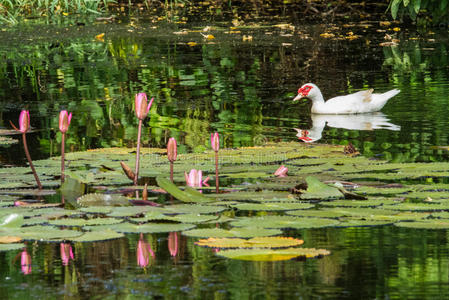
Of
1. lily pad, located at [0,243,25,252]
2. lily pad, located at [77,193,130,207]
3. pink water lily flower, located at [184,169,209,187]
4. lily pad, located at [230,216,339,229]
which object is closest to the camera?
lily pad, located at [0,243,25,252]

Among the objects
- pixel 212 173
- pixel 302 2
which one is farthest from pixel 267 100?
pixel 302 2

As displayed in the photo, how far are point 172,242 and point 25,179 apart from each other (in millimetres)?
1604

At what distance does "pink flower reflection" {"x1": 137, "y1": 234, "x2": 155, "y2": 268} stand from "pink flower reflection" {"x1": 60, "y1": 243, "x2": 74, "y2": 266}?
27cm

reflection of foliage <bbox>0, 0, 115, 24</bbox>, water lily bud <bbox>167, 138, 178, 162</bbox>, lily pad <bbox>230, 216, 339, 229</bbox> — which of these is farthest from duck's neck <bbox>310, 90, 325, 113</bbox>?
reflection of foliage <bbox>0, 0, 115, 24</bbox>

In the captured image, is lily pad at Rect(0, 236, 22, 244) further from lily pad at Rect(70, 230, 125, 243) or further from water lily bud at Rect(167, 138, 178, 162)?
water lily bud at Rect(167, 138, 178, 162)

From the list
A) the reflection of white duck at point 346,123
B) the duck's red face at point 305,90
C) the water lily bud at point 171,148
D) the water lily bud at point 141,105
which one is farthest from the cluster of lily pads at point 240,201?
the duck's red face at point 305,90

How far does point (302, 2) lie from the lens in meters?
21.6

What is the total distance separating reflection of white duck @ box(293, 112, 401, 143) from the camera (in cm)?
765

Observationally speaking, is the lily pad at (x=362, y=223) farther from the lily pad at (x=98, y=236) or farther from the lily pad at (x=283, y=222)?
the lily pad at (x=98, y=236)

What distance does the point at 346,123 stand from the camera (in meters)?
8.27

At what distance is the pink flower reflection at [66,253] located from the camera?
3737 mm

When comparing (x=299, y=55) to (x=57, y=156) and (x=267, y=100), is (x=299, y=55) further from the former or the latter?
(x=57, y=156)

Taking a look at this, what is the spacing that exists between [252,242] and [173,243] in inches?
13.8

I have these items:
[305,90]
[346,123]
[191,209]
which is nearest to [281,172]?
[191,209]
